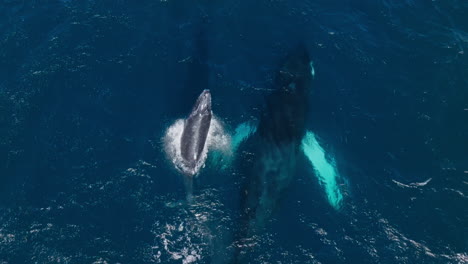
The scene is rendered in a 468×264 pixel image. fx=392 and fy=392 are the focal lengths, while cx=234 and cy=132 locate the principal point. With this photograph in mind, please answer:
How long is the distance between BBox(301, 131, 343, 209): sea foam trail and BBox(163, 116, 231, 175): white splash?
9197 mm

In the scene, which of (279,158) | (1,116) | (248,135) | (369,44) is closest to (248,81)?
(248,135)

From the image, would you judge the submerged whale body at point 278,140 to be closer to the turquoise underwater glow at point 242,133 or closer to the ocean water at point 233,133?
the ocean water at point 233,133

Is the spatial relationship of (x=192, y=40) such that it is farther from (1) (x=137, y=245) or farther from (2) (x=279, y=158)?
(1) (x=137, y=245)

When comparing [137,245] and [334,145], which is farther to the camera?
[334,145]

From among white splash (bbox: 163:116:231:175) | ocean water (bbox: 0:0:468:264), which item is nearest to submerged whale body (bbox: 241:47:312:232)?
ocean water (bbox: 0:0:468:264)

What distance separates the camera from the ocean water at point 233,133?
37.8 m

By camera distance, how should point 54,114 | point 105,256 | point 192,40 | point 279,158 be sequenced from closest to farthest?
point 105,256 < point 279,158 < point 54,114 < point 192,40

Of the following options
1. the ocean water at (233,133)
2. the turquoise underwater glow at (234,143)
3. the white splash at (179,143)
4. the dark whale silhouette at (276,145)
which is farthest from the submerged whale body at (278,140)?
the white splash at (179,143)

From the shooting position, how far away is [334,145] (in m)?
45.5

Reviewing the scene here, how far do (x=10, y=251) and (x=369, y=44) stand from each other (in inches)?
1923

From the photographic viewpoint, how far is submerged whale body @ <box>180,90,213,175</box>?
42391mm

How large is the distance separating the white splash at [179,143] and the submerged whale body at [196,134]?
0.53 feet

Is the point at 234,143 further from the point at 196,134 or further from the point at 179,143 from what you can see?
the point at 179,143

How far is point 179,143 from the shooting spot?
143 ft
